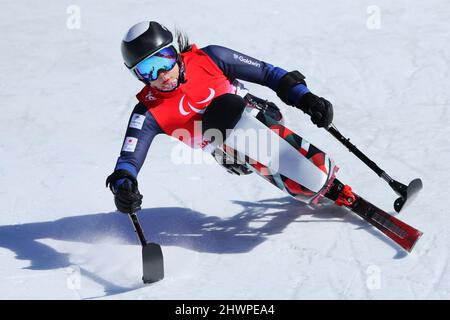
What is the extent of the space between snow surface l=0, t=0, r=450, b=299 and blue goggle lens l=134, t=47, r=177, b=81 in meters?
1.39

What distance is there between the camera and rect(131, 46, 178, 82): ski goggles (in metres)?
6.38

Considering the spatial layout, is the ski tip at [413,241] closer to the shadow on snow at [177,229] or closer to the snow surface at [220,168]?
the snow surface at [220,168]

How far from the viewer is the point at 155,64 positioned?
6.38m

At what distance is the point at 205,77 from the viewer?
6730mm

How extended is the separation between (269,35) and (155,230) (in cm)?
460

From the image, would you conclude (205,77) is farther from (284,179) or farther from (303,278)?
(303,278)

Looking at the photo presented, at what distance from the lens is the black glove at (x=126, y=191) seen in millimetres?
6289

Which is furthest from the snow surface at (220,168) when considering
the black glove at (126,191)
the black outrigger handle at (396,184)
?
the black glove at (126,191)

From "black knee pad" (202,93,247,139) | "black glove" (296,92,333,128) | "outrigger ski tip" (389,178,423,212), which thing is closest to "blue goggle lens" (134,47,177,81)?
"black knee pad" (202,93,247,139)

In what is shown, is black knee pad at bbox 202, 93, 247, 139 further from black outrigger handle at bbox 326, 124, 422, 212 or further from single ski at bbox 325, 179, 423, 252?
single ski at bbox 325, 179, 423, 252

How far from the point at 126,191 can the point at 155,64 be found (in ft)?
2.95

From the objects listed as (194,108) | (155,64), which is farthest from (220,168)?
(155,64)

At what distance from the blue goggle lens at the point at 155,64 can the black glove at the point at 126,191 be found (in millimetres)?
691
